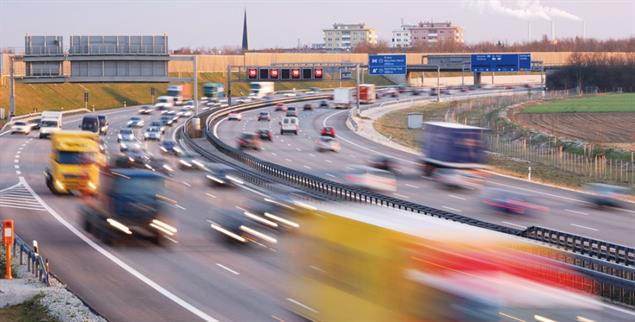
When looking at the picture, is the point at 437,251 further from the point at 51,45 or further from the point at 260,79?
the point at 260,79

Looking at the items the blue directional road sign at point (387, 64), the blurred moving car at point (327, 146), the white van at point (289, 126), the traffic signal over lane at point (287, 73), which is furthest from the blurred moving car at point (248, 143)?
the blue directional road sign at point (387, 64)

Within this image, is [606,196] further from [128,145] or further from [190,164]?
[128,145]

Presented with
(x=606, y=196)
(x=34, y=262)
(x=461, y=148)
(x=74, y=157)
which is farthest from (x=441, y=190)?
(x=34, y=262)

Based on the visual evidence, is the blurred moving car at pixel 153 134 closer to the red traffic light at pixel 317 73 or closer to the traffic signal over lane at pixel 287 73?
the traffic signal over lane at pixel 287 73

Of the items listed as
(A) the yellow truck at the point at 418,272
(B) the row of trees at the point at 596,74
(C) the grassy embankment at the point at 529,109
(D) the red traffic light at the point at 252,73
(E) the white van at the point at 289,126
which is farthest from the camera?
(B) the row of trees at the point at 596,74

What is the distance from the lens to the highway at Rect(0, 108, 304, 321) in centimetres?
2589

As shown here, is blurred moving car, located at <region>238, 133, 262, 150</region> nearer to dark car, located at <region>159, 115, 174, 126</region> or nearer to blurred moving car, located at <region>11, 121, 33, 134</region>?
blurred moving car, located at <region>11, 121, 33, 134</region>

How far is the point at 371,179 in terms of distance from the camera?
5384 cm

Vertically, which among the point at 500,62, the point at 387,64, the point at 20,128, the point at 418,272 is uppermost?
the point at 500,62

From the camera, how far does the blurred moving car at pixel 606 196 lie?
4788cm

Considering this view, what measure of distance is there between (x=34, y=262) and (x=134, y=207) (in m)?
4.86

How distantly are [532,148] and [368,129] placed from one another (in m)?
22.6

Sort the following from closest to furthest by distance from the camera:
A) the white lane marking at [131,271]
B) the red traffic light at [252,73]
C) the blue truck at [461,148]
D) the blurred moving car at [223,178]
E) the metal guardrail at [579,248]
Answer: the white lane marking at [131,271]
the metal guardrail at [579,248]
the blurred moving car at [223,178]
the blue truck at [461,148]
the red traffic light at [252,73]

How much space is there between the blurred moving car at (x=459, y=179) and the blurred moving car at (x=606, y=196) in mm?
6690
